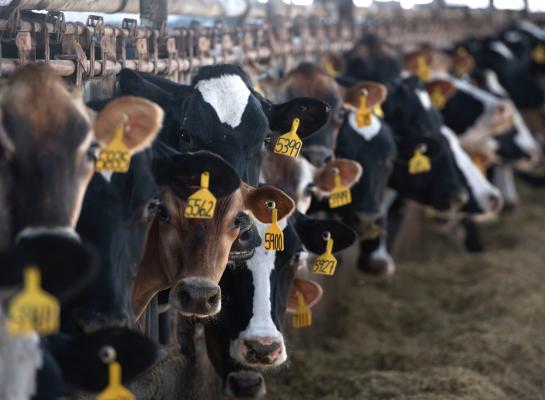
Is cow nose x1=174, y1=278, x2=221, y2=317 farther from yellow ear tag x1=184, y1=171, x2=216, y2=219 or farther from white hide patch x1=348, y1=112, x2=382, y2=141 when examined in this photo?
white hide patch x1=348, y1=112, x2=382, y2=141

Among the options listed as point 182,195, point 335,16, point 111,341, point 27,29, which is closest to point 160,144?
point 182,195

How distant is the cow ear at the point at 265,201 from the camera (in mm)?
4652

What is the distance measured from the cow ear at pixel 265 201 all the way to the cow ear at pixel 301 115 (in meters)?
0.59

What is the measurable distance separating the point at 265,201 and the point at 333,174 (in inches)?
59.9

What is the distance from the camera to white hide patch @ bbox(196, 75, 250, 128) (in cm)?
482

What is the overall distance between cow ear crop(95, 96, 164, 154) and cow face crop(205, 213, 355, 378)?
4.90ft

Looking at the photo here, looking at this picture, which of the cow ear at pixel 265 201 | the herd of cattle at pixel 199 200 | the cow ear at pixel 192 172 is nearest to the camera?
the herd of cattle at pixel 199 200

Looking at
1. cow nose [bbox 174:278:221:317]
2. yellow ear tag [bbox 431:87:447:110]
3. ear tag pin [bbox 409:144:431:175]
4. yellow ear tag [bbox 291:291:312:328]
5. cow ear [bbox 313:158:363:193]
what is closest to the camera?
cow nose [bbox 174:278:221:317]

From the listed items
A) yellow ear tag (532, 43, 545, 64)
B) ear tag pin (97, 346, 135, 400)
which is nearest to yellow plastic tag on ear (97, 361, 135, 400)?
ear tag pin (97, 346, 135, 400)

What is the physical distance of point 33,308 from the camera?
2.88m

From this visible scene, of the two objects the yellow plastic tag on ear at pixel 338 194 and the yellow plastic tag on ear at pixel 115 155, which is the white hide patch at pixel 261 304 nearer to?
the yellow plastic tag on ear at pixel 338 194

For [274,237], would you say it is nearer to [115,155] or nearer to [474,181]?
[115,155]

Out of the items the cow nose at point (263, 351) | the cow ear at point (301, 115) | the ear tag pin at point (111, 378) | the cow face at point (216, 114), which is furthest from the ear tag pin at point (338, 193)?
the ear tag pin at point (111, 378)

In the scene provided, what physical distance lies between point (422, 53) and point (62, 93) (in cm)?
689
